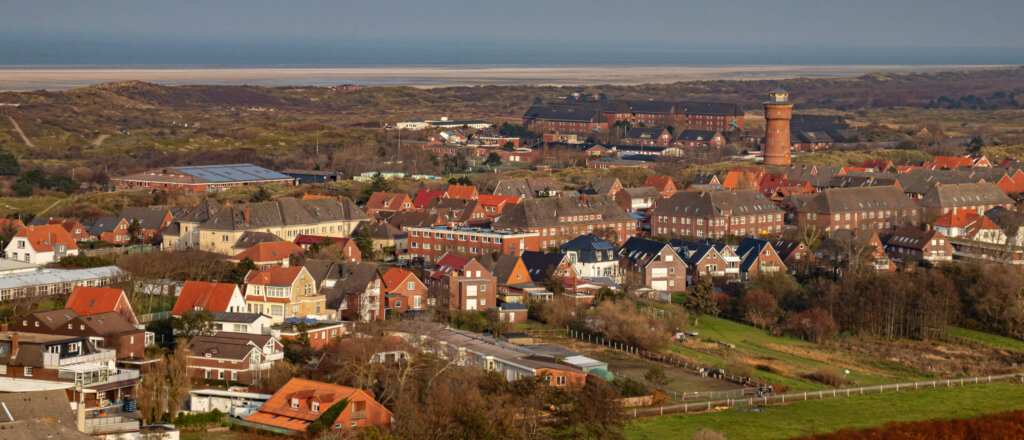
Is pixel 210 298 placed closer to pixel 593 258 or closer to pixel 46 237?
pixel 46 237

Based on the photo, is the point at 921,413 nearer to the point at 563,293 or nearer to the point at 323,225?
the point at 563,293

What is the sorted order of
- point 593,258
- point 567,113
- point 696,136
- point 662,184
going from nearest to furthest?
point 593,258
point 662,184
point 696,136
point 567,113

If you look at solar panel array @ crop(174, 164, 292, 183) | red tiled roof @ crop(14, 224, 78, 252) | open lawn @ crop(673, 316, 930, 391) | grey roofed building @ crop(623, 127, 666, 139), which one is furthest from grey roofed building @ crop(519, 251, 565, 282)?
grey roofed building @ crop(623, 127, 666, 139)

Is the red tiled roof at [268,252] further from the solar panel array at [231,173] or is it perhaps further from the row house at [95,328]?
the solar panel array at [231,173]

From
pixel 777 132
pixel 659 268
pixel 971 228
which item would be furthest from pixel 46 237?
pixel 777 132

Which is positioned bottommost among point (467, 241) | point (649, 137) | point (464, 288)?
point (649, 137)

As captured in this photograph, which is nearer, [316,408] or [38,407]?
[38,407]

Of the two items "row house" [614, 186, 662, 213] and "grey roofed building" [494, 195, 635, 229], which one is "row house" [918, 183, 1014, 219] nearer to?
"row house" [614, 186, 662, 213]

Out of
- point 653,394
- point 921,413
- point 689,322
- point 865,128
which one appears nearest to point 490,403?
point 653,394
